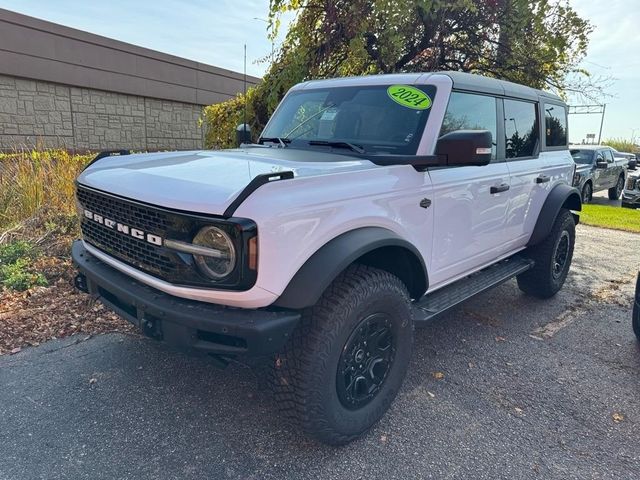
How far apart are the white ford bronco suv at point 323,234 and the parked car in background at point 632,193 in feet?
30.9

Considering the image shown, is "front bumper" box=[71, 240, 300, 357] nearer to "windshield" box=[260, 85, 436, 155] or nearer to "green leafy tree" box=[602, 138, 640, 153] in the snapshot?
"windshield" box=[260, 85, 436, 155]

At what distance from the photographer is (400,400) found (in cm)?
294

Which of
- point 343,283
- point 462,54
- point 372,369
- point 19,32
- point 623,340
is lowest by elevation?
point 623,340

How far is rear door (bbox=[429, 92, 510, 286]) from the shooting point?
3.08 metres

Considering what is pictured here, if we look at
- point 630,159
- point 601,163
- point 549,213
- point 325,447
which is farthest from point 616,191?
point 325,447

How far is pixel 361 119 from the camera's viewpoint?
3322 millimetres

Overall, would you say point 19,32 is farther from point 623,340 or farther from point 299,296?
point 623,340

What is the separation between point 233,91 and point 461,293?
16.6m

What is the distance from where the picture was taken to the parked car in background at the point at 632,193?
1124 cm

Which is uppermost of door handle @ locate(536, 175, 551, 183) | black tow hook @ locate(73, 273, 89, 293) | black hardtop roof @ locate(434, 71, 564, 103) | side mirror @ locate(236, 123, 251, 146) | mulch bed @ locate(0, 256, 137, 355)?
black hardtop roof @ locate(434, 71, 564, 103)

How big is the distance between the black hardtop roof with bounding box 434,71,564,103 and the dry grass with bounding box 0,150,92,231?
475 centimetres

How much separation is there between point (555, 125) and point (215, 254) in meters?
4.22

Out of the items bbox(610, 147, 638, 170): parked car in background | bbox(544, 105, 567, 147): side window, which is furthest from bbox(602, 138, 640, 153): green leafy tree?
bbox(544, 105, 567, 147): side window

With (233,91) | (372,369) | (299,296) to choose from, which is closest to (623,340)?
(372,369)
